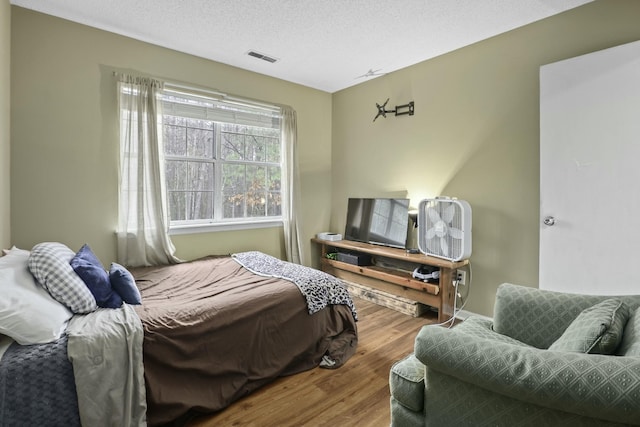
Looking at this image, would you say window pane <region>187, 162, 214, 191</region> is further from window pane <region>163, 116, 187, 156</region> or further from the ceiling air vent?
the ceiling air vent

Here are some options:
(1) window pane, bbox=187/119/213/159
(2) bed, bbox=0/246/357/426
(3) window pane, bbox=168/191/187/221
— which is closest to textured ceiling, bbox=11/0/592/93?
(1) window pane, bbox=187/119/213/159

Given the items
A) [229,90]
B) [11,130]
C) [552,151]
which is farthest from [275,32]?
[552,151]

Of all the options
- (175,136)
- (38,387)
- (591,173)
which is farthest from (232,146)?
(591,173)

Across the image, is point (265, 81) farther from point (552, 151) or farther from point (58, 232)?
point (552, 151)

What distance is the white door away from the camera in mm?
2066

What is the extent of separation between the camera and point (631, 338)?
3.77 ft

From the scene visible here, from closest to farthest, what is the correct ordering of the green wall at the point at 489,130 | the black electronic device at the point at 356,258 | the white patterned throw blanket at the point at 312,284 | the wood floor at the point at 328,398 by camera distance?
the wood floor at the point at 328,398 → the white patterned throw blanket at the point at 312,284 → the green wall at the point at 489,130 → the black electronic device at the point at 356,258

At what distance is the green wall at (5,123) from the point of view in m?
2.15

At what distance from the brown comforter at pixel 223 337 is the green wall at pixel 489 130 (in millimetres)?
1518

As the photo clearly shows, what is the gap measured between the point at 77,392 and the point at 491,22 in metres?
3.65

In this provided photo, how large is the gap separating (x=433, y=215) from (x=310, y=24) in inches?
77.9

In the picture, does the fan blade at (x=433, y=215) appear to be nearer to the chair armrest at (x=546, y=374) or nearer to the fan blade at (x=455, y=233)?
the fan blade at (x=455, y=233)

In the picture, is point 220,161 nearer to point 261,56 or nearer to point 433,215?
point 261,56

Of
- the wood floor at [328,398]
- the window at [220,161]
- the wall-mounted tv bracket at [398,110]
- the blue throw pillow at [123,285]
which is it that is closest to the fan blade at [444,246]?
the wood floor at [328,398]
